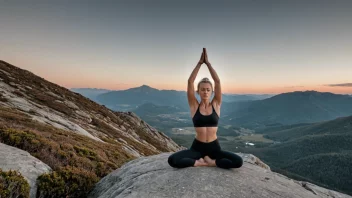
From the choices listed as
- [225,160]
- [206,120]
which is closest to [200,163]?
[225,160]

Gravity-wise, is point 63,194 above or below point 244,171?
below

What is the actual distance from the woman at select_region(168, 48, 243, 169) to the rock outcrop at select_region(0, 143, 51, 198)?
6.49 metres

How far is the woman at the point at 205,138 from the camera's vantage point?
33.8 ft

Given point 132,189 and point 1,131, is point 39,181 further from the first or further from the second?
point 1,131

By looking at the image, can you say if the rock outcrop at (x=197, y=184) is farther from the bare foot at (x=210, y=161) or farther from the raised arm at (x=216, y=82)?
the raised arm at (x=216, y=82)

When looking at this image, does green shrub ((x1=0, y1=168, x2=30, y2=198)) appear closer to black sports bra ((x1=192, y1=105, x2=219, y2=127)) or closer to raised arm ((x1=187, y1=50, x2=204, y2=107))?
black sports bra ((x1=192, y1=105, x2=219, y2=127))

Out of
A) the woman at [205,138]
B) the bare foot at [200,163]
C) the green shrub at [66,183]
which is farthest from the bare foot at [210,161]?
the green shrub at [66,183]

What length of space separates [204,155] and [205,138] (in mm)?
835

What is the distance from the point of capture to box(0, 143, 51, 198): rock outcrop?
1052 cm

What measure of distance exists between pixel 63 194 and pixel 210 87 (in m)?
8.86

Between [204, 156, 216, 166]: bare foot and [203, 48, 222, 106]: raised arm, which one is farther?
[203, 48, 222, 106]: raised arm

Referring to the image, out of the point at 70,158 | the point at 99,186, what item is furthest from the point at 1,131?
the point at 99,186

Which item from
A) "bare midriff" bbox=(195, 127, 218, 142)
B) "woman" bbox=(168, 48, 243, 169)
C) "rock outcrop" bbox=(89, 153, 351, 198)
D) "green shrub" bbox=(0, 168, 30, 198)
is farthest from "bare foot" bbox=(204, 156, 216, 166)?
"green shrub" bbox=(0, 168, 30, 198)

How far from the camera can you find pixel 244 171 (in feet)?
35.1
